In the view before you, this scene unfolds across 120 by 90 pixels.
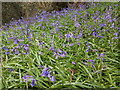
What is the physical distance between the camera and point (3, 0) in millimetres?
5914

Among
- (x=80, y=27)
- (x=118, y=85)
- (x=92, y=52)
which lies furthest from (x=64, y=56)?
(x=80, y=27)

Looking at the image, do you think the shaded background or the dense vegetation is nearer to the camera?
the dense vegetation

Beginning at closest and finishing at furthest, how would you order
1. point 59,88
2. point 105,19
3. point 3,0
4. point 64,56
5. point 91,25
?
1. point 59,88
2. point 64,56
3. point 91,25
4. point 105,19
5. point 3,0

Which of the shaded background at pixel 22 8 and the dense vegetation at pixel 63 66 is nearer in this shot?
the dense vegetation at pixel 63 66

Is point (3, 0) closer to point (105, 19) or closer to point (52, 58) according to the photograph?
point (105, 19)

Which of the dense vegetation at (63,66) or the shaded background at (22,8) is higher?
the shaded background at (22,8)

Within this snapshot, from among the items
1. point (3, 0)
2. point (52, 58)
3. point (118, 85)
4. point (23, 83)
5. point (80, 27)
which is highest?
point (3, 0)

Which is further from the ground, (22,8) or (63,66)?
(22,8)

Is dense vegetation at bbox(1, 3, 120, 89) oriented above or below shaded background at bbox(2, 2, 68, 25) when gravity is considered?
below

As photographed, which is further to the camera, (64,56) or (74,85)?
(64,56)

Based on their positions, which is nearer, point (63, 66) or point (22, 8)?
point (63, 66)

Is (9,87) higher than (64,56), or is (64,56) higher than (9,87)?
(64,56)

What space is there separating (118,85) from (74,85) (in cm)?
50

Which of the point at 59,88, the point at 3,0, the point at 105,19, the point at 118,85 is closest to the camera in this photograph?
the point at 59,88
